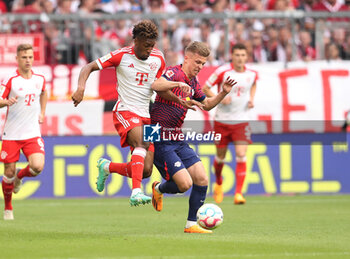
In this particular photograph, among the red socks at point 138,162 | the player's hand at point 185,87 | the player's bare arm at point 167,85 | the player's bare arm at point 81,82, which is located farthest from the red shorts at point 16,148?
the player's hand at point 185,87

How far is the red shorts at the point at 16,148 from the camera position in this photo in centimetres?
1226

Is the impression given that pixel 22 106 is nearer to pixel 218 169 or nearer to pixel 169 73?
pixel 169 73

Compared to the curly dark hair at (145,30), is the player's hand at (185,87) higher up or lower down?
lower down

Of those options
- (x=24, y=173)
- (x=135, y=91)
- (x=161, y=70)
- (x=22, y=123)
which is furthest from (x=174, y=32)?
(x=135, y=91)

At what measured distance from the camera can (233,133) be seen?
1522 cm

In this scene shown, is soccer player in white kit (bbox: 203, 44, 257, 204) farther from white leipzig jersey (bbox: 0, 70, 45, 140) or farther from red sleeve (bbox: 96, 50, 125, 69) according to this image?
red sleeve (bbox: 96, 50, 125, 69)

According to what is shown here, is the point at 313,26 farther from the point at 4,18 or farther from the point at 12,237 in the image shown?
the point at 12,237

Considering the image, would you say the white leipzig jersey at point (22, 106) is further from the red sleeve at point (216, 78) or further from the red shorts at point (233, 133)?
the red shorts at point (233, 133)

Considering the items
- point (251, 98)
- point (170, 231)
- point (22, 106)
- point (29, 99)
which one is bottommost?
point (170, 231)

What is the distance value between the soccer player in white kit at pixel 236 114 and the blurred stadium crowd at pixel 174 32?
294 centimetres

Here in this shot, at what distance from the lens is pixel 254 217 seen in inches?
479

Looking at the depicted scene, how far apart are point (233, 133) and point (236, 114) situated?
0.38m

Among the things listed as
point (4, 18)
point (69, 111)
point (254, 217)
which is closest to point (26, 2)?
point (4, 18)

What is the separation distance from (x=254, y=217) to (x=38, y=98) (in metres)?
3.73
